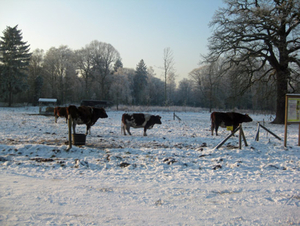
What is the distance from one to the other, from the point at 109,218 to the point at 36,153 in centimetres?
584

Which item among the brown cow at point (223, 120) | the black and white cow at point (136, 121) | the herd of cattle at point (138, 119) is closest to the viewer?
the herd of cattle at point (138, 119)

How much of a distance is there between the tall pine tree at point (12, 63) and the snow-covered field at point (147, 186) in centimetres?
4382

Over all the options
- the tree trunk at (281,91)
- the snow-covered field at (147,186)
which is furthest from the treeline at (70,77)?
the snow-covered field at (147,186)

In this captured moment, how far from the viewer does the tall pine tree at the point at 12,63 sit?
4603 centimetres

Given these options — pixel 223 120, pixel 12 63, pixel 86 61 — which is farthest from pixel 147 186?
pixel 86 61

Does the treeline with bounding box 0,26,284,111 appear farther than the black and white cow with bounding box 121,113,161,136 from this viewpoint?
Yes

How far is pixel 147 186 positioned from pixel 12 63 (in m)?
51.0

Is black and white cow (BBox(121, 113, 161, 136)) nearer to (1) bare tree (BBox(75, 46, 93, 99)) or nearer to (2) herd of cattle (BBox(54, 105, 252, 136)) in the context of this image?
(2) herd of cattle (BBox(54, 105, 252, 136))

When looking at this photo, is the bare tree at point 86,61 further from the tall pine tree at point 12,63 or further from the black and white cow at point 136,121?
the black and white cow at point 136,121

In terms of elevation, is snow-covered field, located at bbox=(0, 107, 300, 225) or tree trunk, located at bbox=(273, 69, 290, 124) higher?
tree trunk, located at bbox=(273, 69, 290, 124)

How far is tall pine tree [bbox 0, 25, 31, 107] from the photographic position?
151 ft

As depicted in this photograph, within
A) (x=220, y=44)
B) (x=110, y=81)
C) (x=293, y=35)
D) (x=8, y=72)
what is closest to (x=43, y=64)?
(x=8, y=72)

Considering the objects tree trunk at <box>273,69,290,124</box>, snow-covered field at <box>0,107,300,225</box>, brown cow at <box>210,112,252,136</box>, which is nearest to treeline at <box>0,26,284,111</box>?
tree trunk at <box>273,69,290,124</box>

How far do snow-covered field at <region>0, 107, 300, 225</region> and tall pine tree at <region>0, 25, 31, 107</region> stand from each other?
43817 mm
